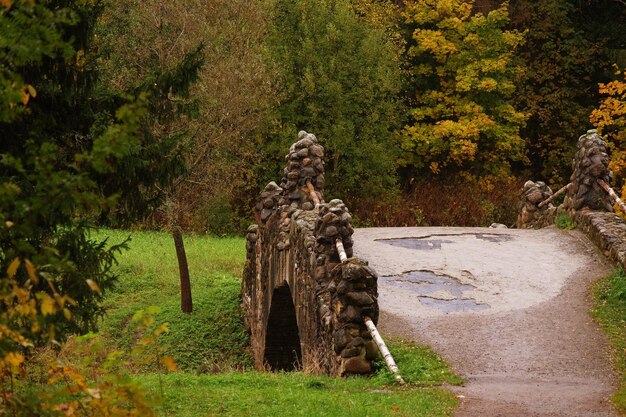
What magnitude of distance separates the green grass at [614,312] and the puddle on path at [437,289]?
1.77 metres

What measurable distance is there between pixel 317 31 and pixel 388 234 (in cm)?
1365

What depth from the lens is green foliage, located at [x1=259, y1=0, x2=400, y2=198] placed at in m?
31.9

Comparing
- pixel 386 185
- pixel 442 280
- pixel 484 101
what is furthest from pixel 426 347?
pixel 484 101

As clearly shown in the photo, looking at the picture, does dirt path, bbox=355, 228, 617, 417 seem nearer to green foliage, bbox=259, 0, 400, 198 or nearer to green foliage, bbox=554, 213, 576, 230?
green foliage, bbox=554, 213, 576, 230

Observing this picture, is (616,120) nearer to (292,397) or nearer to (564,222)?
(564,222)

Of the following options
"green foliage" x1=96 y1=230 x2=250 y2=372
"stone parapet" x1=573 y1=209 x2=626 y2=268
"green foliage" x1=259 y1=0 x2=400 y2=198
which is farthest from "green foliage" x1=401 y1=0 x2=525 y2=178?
"stone parapet" x1=573 y1=209 x2=626 y2=268

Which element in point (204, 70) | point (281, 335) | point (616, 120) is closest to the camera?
point (281, 335)

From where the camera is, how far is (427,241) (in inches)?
787

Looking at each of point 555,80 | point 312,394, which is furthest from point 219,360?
point 555,80

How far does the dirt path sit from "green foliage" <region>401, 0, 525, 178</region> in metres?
13.4

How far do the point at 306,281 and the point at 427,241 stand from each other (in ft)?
13.4

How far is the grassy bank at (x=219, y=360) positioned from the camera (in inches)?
410

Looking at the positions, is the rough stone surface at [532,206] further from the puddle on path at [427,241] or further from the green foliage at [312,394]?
the green foliage at [312,394]

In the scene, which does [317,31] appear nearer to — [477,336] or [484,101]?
[484,101]
